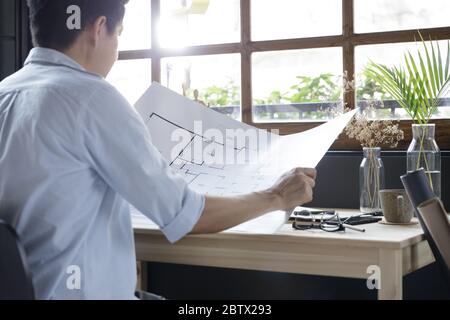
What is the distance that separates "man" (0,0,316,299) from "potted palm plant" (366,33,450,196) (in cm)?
93

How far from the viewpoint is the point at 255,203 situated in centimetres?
140

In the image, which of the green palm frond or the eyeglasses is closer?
the eyeglasses

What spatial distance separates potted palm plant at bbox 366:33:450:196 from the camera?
195 cm

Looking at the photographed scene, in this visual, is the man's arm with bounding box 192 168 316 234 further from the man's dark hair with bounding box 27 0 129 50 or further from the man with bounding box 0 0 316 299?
the man's dark hair with bounding box 27 0 129 50

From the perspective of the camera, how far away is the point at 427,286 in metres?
2.20

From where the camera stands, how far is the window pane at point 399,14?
7.37ft

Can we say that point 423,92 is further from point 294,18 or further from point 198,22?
point 198,22

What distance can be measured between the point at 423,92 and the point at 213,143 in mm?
727

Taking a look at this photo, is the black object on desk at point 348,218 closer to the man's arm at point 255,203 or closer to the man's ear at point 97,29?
the man's arm at point 255,203

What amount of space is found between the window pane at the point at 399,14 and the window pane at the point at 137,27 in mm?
900

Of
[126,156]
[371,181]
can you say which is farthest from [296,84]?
[126,156]
